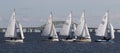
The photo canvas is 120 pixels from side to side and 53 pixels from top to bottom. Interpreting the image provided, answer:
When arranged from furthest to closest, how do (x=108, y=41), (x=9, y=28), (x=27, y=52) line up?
(x=108, y=41), (x=9, y=28), (x=27, y=52)

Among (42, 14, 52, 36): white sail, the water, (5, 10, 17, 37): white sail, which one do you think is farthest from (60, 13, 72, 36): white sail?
(5, 10, 17, 37): white sail

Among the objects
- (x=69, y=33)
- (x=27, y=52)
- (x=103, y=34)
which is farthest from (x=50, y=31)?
(x=27, y=52)

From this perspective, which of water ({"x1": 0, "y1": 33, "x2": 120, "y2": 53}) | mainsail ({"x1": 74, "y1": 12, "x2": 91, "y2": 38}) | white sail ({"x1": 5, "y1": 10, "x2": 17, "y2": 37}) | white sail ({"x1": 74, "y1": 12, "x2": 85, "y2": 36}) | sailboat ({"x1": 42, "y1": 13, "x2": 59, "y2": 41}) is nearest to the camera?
water ({"x1": 0, "y1": 33, "x2": 120, "y2": 53})

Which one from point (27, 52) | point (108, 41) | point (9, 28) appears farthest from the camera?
point (108, 41)

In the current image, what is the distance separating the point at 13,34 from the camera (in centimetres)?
15312

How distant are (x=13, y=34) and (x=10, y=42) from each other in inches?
166

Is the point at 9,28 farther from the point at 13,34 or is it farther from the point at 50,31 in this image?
the point at 50,31

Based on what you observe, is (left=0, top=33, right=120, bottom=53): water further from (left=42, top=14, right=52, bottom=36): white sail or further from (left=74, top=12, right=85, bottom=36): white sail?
(left=42, top=14, right=52, bottom=36): white sail

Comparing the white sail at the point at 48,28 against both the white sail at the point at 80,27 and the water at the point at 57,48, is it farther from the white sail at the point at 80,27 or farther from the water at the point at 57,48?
the water at the point at 57,48

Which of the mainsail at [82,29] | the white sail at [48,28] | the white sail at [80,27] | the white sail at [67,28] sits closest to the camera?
the white sail at [48,28]

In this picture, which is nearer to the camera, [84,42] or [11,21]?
[11,21]

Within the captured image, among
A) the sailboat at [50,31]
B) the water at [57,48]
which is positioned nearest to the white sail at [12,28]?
the water at [57,48]

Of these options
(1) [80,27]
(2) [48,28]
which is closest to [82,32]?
(1) [80,27]

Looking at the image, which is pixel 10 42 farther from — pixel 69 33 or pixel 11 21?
pixel 69 33
